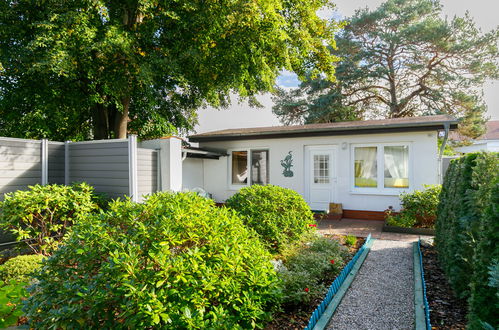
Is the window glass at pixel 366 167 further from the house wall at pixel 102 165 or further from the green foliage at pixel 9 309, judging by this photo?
the green foliage at pixel 9 309

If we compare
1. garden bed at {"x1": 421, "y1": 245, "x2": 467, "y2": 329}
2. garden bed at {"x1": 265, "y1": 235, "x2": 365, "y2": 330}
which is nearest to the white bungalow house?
garden bed at {"x1": 421, "y1": 245, "x2": 467, "y2": 329}

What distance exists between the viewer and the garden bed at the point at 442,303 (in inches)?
125

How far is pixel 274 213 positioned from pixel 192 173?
699cm

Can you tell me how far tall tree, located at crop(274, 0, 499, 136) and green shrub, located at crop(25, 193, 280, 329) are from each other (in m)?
18.1

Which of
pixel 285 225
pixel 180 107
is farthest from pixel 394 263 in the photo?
pixel 180 107

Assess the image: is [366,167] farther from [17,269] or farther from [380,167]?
[17,269]

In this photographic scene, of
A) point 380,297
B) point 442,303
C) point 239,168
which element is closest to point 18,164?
point 380,297

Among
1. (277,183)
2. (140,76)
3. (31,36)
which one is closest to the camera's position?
(140,76)

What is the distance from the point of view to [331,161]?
1045cm

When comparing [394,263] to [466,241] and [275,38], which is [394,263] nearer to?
[466,241]

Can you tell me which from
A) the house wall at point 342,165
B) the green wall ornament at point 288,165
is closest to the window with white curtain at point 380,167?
the house wall at point 342,165

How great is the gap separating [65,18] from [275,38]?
501 cm

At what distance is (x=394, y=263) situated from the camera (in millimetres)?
5289

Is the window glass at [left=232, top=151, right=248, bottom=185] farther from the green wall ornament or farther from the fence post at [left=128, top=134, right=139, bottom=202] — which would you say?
the fence post at [left=128, top=134, right=139, bottom=202]
